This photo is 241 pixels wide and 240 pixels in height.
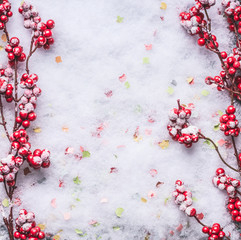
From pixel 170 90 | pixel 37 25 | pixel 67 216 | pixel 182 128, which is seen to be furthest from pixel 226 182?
pixel 37 25

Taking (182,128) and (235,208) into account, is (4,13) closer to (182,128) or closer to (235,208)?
(182,128)

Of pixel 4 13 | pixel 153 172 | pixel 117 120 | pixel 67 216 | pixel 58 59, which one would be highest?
pixel 4 13

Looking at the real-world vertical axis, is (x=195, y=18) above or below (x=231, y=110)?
above

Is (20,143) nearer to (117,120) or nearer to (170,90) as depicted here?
(117,120)

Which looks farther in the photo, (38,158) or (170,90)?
(170,90)

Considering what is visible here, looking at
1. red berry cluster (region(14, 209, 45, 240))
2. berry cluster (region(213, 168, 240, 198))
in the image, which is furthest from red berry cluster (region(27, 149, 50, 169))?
berry cluster (region(213, 168, 240, 198))

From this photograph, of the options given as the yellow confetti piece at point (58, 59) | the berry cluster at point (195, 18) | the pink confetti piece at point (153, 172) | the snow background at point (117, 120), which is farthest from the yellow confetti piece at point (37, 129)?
the berry cluster at point (195, 18)

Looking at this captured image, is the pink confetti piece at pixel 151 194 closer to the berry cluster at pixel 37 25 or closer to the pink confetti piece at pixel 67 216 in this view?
the pink confetti piece at pixel 67 216
